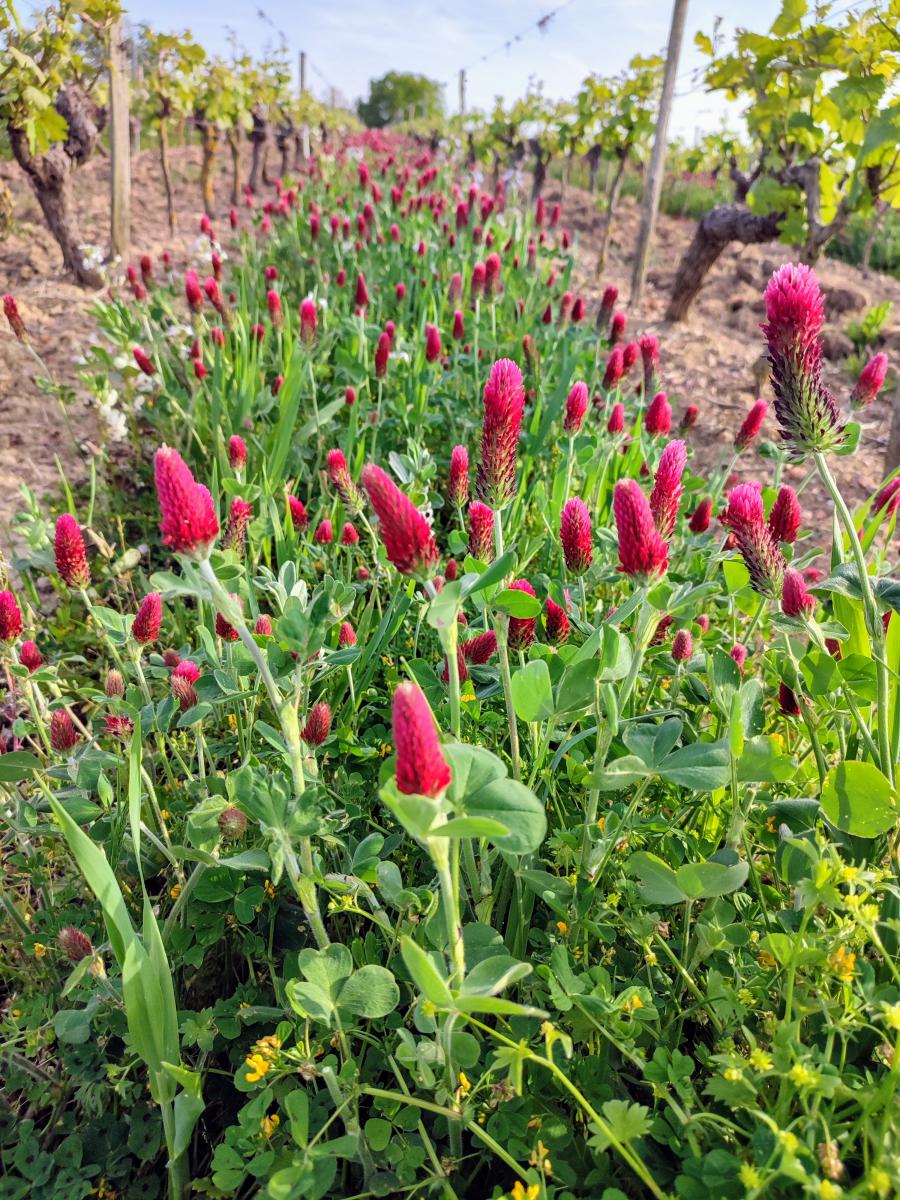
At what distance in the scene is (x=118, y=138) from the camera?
592cm

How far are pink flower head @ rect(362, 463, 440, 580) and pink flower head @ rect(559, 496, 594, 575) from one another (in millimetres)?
393

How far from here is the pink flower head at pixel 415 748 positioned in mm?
732

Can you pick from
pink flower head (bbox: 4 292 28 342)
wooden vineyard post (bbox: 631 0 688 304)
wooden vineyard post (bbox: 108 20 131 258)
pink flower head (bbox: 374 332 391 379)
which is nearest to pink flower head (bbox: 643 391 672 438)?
pink flower head (bbox: 374 332 391 379)

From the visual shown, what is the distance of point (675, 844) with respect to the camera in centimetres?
128

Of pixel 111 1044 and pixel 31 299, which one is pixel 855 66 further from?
pixel 31 299

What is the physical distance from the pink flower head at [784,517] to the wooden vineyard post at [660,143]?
597 centimetres

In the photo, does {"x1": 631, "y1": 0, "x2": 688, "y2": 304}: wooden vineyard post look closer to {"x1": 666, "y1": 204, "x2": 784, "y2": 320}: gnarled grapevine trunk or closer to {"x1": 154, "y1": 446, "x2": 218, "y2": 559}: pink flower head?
{"x1": 666, "y1": 204, "x2": 784, "y2": 320}: gnarled grapevine trunk

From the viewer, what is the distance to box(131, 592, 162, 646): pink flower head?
142 centimetres

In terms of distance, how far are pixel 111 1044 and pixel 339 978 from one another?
602 mm

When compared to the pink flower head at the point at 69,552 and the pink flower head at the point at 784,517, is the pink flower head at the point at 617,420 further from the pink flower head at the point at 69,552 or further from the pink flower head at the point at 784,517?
the pink flower head at the point at 69,552

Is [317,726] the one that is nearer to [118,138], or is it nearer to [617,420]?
[617,420]

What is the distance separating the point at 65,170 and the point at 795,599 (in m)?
6.75

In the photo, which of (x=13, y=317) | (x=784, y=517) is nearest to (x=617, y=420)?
(x=784, y=517)

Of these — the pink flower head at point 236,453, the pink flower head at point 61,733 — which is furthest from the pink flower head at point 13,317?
the pink flower head at point 61,733
